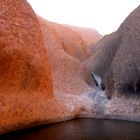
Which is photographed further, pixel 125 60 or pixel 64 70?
pixel 64 70

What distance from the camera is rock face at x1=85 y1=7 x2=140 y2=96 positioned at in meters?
23.4

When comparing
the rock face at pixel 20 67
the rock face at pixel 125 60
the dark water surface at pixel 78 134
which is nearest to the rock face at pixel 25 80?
the rock face at pixel 20 67

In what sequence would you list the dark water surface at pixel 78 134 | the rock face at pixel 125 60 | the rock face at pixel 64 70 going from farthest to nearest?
the rock face at pixel 64 70 < the rock face at pixel 125 60 < the dark water surface at pixel 78 134

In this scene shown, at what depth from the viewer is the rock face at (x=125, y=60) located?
23406 mm

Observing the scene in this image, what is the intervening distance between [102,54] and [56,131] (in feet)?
48.4

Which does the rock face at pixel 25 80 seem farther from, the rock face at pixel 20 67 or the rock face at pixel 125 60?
the rock face at pixel 125 60

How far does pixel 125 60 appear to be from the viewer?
24.6 metres

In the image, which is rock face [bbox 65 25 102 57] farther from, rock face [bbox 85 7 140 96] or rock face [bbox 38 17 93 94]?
rock face [bbox 85 7 140 96]

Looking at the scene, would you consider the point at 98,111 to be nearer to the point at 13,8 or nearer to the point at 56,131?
the point at 56,131

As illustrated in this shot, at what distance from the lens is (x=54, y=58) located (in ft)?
94.3

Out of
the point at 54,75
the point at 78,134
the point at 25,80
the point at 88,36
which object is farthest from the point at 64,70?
the point at 88,36

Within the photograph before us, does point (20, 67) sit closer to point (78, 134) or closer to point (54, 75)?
point (78, 134)

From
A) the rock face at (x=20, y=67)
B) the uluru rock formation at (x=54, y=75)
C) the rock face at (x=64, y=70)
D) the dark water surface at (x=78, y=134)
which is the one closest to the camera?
the dark water surface at (x=78, y=134)

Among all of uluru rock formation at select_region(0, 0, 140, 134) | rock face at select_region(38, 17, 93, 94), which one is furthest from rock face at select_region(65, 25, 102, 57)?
uluru rock formation at select_region(0, 0, 140, 134)
